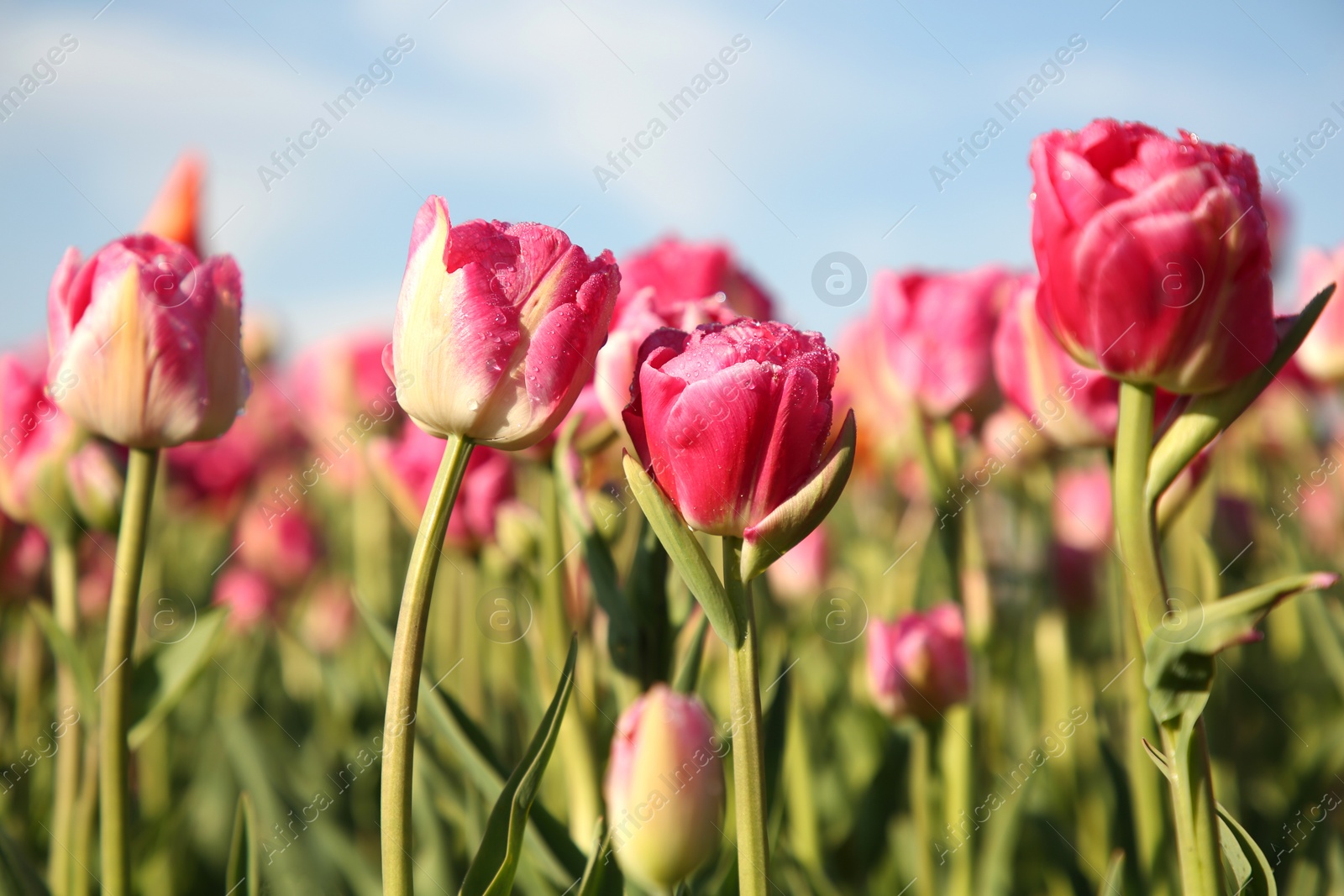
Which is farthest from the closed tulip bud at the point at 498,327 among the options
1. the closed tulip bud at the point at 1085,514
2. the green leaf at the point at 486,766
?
the closed tulip bud at the point at 1085,514

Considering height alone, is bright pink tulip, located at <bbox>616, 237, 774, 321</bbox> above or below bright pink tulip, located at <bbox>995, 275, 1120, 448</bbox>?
above

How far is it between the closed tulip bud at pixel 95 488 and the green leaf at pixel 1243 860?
0.85m

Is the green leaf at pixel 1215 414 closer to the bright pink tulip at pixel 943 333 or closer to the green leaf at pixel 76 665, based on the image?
the bright pink tulip at pixel 943 333

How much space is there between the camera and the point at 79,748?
902mm

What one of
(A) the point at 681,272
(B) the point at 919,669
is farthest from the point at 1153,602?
(A) the point at 681,272

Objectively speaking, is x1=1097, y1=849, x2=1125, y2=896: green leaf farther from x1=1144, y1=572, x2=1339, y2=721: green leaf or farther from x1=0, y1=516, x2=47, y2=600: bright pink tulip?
x1=0, y1=516, x2=47, y2=600: bright pink tulip

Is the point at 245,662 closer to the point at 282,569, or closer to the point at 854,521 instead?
Answer: the point at 282,569

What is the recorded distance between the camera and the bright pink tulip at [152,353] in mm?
584

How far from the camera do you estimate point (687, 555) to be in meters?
0.43

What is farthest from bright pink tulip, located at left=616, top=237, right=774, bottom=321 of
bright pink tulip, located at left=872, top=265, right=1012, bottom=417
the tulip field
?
bright pink tulip, located at left=872, top=265, right=1012, bottom=417

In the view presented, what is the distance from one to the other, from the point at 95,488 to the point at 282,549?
1.09m

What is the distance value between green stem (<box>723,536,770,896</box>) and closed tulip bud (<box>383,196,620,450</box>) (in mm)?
133

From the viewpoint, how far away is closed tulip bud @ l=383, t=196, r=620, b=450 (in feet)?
1.45

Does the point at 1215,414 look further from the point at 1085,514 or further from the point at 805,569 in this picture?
the point at 805,569
